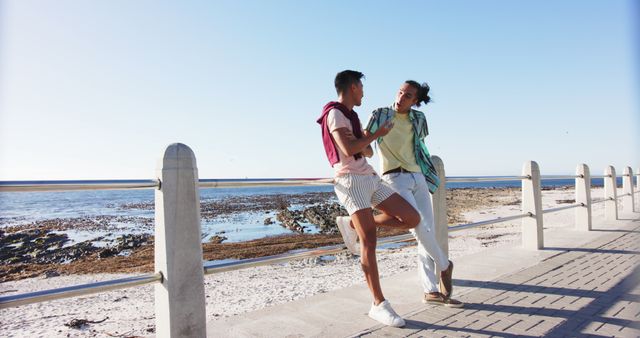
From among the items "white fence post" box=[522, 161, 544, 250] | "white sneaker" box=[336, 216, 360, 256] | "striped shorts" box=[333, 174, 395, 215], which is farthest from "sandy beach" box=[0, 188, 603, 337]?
"striped shorts" box=[333, 174, 395, 215]

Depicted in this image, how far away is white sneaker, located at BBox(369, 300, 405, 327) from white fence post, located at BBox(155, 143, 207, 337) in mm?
1359

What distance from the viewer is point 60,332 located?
5.16 metres

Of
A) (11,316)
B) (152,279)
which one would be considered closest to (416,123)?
(152,279)

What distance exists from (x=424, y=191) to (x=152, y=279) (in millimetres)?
2342

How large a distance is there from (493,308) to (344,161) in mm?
1785

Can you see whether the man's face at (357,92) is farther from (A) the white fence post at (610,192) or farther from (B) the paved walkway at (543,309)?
(A) the white fence post at (610,192)

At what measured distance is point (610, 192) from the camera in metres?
9.44

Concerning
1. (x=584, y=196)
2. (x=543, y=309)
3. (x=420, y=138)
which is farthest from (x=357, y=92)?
(x=584, y=196)

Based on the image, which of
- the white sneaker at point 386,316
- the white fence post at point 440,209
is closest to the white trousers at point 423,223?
the white fence post at point 440,209

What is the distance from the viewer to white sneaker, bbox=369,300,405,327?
3.07 meters

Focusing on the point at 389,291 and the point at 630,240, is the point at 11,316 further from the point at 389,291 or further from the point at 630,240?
the point at 630,240

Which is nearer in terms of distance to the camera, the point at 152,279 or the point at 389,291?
the point at 152,279

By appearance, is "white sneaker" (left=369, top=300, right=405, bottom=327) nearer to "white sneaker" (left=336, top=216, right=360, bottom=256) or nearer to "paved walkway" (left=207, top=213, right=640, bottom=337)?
"paved walkway" (left=207, top=213, right=640, bottom=337)

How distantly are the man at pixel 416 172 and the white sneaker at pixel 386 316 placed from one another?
640 millimetres
